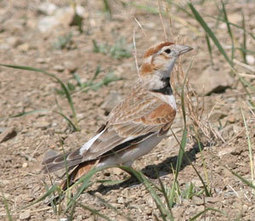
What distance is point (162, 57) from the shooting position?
5.74 metres

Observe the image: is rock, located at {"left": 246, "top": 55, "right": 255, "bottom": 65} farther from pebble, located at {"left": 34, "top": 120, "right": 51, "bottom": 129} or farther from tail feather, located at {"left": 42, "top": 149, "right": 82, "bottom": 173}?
tail feather, located at {"left": 42, "top": 149, "right": 82, "bottom": 173}

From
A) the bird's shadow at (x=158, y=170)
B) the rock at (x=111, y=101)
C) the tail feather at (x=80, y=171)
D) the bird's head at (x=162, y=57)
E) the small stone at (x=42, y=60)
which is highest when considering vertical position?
the bird's head at (x=162, y=57)

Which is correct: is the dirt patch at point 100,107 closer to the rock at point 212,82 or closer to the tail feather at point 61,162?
the rock at point 212,82

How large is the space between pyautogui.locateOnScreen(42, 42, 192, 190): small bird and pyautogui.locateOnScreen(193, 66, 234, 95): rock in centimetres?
138

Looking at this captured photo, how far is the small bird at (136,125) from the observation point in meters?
5.25

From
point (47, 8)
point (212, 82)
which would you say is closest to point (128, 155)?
point (212, 82)

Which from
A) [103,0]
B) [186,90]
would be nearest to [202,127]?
[186,90]

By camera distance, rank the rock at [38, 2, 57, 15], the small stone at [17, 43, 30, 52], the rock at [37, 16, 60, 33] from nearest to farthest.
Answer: the small stone at [17, 43, 30, 52], the rock at [37, 16, 60, 33], the rock at [38, 2, 57, 15]

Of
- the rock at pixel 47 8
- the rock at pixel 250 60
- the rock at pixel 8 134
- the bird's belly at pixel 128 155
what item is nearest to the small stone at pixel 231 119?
the bird's belly at pixel 128 155

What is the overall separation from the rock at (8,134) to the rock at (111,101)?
1053 mm

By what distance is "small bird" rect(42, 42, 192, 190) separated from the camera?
5.25 m

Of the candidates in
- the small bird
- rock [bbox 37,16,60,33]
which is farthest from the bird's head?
rock [bbox 37,16,60,33]

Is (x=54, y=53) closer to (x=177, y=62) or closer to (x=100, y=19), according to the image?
(x=100, y=19)

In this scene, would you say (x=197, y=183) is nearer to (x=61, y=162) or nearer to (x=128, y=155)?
(x=128, y=155)
